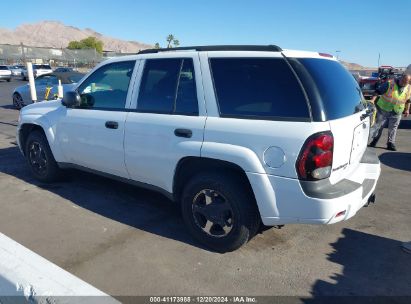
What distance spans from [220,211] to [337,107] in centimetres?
139

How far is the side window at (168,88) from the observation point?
359cm

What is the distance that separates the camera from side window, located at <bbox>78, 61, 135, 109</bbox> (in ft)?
13.7

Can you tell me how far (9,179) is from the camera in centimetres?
573

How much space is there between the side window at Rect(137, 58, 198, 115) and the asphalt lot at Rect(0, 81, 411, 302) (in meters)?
1.34

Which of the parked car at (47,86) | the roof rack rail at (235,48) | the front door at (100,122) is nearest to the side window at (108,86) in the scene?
the front door at (100,122)

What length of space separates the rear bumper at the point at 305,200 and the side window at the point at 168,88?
1.03m

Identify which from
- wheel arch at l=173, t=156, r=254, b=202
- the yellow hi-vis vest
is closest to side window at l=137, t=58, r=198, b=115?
wheel arch at l=173, t=156, r=254, b=202

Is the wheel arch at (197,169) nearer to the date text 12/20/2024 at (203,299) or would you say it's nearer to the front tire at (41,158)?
the date text 12/20/2024 at (203,299)

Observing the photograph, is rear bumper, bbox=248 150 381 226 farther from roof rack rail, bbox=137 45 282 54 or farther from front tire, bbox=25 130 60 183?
front tire, bbox=25 130 60 183

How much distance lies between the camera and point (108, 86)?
4441 millimetres

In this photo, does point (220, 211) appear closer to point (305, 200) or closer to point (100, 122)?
point (305, 200)

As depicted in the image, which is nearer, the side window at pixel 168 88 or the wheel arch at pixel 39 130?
the side window at pixel 168 88

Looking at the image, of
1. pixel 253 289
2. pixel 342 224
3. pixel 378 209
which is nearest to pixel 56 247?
pixel 253 289

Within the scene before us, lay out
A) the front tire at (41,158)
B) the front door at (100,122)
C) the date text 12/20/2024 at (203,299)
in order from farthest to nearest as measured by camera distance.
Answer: the front tire at (41,158) → the front door at (100,122) → the date text 12/20/2024 at (203,299)
